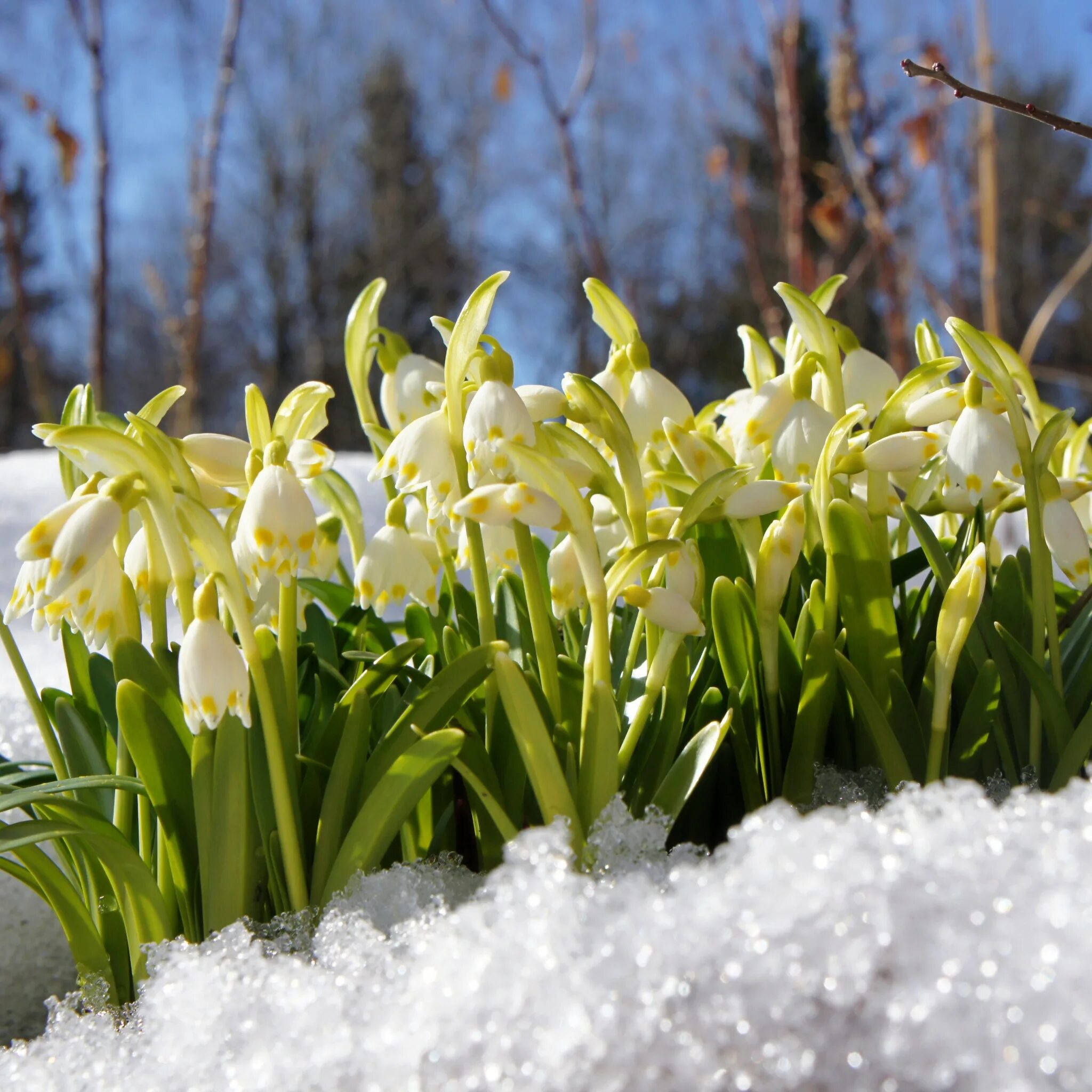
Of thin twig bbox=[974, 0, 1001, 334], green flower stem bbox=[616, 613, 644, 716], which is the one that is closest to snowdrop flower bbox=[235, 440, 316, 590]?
green flower stem bbox=[616, 613, 644, 716]

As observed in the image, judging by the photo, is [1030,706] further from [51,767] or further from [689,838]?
[51,767]

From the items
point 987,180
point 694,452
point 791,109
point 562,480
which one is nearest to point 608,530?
point 694,452

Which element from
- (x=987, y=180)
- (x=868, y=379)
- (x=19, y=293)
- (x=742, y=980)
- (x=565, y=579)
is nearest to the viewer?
(x=742, y=980)

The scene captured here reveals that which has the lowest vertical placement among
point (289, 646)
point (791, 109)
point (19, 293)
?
point (289, 646)

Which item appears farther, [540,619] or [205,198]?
[205,198]

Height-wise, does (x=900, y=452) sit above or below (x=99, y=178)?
below

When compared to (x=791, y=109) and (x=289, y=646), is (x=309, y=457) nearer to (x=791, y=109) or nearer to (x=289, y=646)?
(x=289, y=646)

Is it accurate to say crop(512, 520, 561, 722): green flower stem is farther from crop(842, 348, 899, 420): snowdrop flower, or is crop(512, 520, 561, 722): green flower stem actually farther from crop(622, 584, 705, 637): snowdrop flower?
crop(842, 348, 899, 420): snowdrop flower

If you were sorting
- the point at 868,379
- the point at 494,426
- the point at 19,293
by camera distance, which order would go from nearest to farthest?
A: the point at 494,426, the point at 868,379, the point at 19,293
